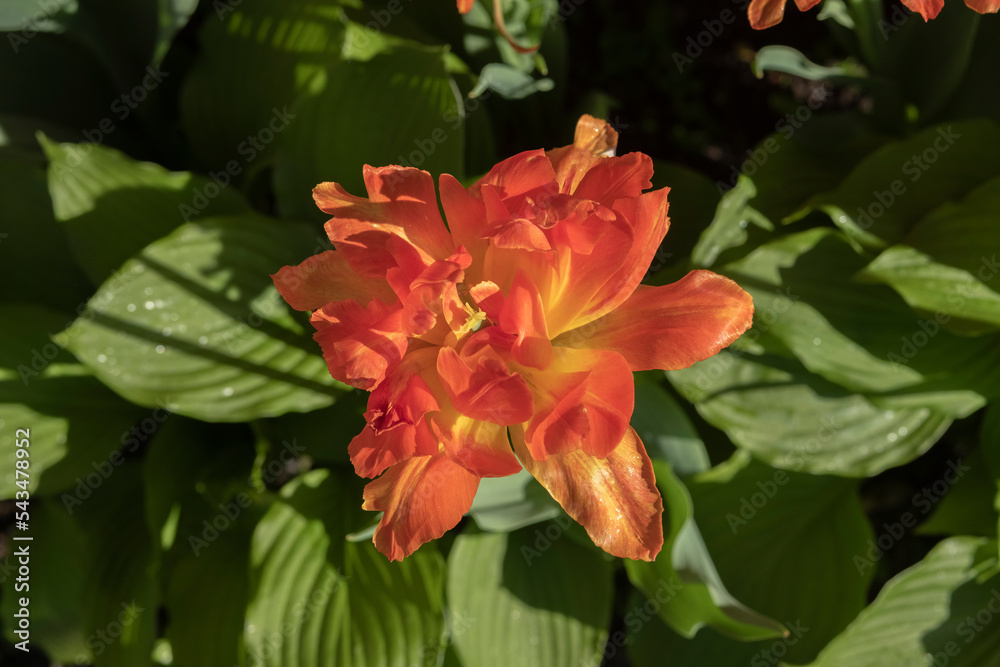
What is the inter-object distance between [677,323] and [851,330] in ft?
1.88

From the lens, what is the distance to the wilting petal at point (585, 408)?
605mm

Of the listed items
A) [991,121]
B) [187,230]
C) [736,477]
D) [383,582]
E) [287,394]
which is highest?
[991,121]

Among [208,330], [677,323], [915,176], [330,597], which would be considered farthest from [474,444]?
[915,176]

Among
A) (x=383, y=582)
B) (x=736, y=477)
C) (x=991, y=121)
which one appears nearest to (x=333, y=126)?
(x=383, y=582)

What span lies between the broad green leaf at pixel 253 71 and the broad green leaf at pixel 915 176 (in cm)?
83

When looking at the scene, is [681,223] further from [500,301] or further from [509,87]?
[500,301]

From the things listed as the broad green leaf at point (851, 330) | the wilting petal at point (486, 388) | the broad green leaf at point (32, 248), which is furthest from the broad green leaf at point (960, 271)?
the broad green leaf at point (32, 248)

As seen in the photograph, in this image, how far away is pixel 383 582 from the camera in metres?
1.20

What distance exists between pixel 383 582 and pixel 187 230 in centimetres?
65

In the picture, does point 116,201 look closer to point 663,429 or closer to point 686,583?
point 663,429

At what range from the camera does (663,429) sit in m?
1.07

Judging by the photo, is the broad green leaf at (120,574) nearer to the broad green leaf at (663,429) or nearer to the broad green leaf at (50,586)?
the broad green leaf at (50,586)

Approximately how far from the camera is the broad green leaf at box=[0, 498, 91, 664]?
55.3 inches

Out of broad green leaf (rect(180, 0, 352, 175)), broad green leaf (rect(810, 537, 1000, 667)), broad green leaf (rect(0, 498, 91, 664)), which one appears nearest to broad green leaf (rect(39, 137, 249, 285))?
broad green leaf (rect(180, 0, 352, 175))
